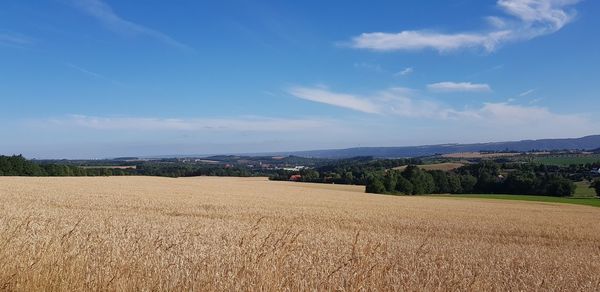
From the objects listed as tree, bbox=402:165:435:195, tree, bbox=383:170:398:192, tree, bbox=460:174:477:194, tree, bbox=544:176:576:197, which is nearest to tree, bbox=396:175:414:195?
tree, bbox=383:170:398:192

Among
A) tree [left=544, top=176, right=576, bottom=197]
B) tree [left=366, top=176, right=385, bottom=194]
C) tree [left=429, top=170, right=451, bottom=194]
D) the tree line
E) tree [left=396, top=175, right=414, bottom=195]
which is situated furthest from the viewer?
tree [left=429, top=170, right=451, bottom=194]

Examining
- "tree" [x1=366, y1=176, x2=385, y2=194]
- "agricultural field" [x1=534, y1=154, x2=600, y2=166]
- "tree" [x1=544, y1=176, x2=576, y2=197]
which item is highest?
"agricultural field" [x1=534, y1=154, x2=600, y2=166]

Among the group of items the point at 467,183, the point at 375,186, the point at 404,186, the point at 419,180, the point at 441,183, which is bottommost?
the point at 467,183

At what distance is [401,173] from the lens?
317ft

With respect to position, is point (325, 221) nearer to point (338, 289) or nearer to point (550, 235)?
point (550, 235)

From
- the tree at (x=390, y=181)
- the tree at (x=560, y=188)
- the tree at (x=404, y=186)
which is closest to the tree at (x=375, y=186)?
the tree at (x=390, y=181)

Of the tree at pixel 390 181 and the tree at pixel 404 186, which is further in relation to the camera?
the tree at pixel 404 186

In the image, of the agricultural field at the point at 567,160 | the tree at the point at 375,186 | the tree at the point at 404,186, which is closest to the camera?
the tree at the point at 375,186

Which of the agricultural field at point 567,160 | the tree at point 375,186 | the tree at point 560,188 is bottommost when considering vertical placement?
the tree at point 560,188

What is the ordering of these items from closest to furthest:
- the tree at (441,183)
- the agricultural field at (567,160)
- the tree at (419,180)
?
the tree at (419,180)
the tree at (441,183)
the agricultural field at (567,160)

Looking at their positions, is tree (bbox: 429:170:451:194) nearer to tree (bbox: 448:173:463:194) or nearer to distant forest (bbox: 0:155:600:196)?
distant forest (bbox: 0:155:600:196)

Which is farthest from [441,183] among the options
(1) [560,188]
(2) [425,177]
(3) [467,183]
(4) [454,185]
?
(1) [560,188]

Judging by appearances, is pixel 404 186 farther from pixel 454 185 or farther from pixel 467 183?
pixel 467 183

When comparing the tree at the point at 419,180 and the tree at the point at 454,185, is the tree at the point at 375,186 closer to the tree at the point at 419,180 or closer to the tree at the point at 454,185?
the tree at the point at 419,180
